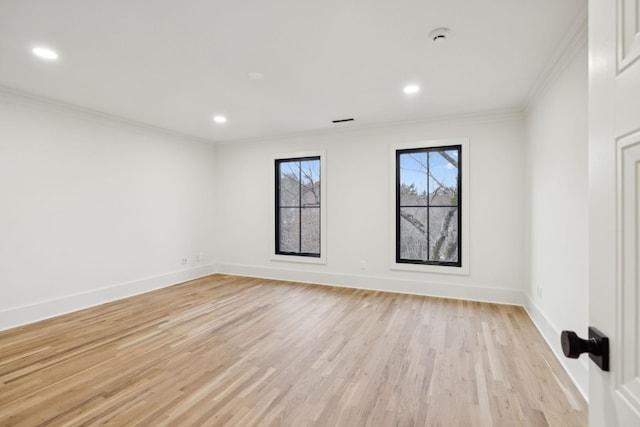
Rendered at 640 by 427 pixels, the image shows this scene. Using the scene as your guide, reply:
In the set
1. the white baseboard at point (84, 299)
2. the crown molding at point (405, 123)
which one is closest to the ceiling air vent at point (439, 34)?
the crown molding at point (405, 123)

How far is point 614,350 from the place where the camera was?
625 millimetres

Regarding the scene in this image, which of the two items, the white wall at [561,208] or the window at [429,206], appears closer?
the white wall at [561,208]

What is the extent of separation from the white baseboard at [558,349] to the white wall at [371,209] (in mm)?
595

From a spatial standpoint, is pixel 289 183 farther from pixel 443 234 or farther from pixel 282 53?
pixel 282 53

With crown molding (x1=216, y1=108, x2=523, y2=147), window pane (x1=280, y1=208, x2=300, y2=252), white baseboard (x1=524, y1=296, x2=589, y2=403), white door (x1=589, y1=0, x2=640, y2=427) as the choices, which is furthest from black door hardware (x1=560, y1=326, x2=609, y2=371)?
window pane (x1=280, y1=208, x2=300, y2=252)

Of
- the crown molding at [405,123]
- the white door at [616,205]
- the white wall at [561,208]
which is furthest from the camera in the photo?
the crown molding at [405,123]

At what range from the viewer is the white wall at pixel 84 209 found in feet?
11.0

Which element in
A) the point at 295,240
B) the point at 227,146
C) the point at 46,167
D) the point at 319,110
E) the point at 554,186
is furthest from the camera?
the point at 227,146

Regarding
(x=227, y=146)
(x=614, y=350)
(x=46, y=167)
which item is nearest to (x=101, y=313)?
(x=46, y=167)

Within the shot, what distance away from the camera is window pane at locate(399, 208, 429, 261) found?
4.54 meters

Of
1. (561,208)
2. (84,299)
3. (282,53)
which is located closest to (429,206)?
(561,208)

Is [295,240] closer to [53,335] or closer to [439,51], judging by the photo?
[53,335]

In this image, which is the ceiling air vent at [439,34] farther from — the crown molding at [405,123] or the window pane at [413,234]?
the window pane at [413,234]

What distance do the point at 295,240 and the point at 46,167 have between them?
351cm
